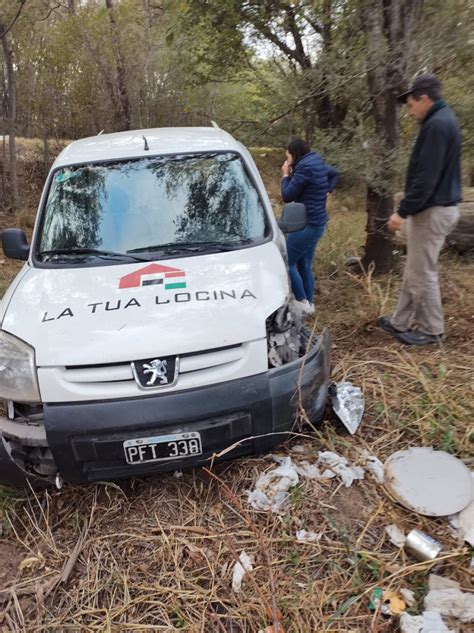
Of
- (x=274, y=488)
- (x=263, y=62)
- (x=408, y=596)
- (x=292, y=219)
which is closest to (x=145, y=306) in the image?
(x=274, y=488)

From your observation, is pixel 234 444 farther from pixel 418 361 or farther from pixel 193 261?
pixel 418 361

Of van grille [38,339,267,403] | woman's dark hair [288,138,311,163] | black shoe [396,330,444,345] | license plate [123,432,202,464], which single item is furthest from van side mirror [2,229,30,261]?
black shoe [396,330,444,345]

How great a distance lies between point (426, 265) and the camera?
3840mm

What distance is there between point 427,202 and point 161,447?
8.48 feet

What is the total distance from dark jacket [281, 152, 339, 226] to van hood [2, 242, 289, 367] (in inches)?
68.8

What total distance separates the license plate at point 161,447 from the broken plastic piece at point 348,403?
3.30ft

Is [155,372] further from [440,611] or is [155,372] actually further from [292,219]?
[292,219]

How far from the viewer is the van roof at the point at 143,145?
12.2ft

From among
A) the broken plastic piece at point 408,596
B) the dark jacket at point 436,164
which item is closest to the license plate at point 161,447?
the broken plastic piece at point 408,596

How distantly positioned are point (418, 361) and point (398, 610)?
77.5 inches

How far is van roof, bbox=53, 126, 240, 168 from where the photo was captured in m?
3.72

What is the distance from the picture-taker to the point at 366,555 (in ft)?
7.55

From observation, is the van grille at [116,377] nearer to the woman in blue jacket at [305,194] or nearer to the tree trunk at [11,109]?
the woman in blue jacket at [305,194]

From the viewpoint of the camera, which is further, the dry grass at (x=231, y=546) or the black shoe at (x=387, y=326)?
the black shoe at (x=387, y=326)
